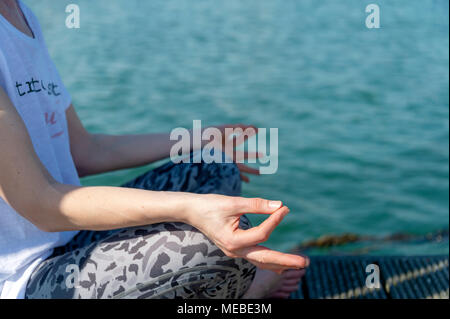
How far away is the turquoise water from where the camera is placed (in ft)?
13.0

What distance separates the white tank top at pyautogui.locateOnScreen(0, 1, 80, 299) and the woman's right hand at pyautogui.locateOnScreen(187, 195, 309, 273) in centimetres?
47

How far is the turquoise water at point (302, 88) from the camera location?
396cm

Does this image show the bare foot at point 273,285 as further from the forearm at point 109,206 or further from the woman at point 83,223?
the forearm at point 109,206

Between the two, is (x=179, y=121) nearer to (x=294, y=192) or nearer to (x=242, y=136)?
(x=294, y=192)

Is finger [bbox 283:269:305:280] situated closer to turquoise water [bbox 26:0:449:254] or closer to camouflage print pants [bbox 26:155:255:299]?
camouflage print pants [bbox 26:155:255:299]

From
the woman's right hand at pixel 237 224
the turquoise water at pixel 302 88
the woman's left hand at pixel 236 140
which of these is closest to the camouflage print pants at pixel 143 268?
the woman's right hand at pixel 237 224

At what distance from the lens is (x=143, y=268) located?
1.35m

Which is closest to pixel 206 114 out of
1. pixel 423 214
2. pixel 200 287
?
pixel 423 214

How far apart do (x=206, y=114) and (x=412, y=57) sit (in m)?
2.69

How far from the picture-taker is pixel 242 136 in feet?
6.32

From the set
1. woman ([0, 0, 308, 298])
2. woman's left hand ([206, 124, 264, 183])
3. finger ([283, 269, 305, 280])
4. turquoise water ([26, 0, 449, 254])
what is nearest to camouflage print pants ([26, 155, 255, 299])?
woman ([0, 0, 308, 298])

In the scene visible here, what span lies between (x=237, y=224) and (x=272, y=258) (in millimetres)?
106

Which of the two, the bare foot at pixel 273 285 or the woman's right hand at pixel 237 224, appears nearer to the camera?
the woman's right hand at pixel 237 224

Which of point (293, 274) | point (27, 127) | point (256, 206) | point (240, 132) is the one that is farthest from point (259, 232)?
point (293, 274)
